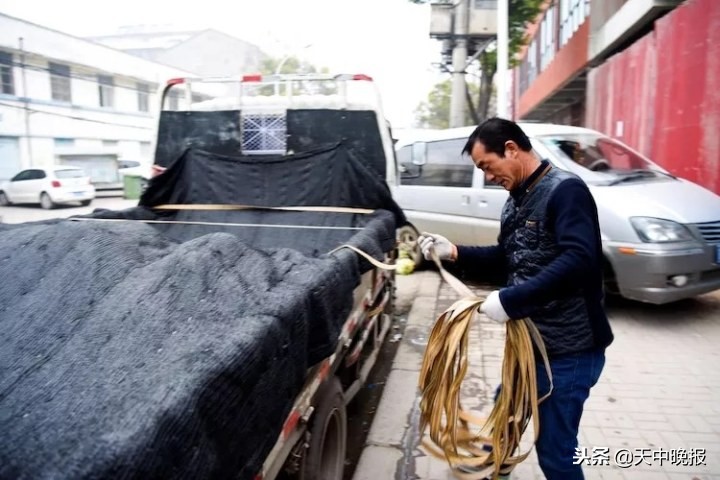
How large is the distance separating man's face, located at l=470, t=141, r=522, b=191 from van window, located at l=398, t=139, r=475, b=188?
436 cm

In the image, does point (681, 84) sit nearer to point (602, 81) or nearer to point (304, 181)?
point (602, 81)

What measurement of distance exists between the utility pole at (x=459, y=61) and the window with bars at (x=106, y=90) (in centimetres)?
2043

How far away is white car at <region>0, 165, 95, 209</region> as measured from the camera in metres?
19.7

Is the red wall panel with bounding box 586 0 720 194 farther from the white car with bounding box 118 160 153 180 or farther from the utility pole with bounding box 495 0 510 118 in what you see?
the white car with bounding box 118 160 153 180

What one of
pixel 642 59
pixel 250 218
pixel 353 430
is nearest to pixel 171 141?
pixel 250 218

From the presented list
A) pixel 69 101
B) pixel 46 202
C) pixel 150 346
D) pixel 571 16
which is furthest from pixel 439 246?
pixel 69 101

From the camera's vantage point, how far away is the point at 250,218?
5.09m

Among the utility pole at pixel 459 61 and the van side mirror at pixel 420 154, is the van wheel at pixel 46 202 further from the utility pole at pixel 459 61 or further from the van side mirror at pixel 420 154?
the van side mirror at pixel 420 154

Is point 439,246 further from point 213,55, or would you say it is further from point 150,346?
point 213,55

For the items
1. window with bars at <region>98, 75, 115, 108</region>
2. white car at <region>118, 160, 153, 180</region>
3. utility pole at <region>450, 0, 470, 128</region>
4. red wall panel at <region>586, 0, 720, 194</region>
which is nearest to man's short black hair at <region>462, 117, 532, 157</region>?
red wall panel at <region>586, 0, 720, 194</region>

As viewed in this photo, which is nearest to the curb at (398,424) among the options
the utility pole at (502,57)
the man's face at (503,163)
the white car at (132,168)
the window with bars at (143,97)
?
the man's face at (503,163)

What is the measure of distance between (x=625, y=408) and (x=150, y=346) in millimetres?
3291

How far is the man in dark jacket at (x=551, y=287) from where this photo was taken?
2057mm

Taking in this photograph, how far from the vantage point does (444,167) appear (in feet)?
24.4
